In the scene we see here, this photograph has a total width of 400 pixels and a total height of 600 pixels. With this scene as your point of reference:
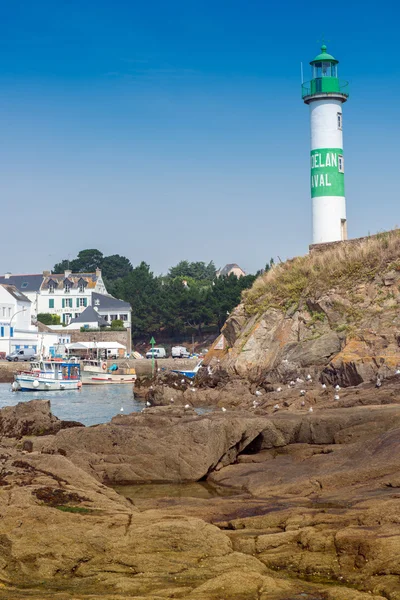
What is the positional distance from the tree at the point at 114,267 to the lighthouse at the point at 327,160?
9648cm

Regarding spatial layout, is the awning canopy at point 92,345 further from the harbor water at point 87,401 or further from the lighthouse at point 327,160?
the lighthouse at point 327,160

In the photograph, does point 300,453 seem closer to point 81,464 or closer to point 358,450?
point 358,450

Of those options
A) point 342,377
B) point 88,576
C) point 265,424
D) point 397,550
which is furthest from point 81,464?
point 342,377

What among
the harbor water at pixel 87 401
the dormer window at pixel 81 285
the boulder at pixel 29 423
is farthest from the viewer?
the dormer window at pixel 81 285

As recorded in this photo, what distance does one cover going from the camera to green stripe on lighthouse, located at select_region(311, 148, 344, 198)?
5575 centimetres

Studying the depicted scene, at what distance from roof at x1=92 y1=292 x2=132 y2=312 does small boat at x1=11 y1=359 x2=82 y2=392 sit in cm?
4488

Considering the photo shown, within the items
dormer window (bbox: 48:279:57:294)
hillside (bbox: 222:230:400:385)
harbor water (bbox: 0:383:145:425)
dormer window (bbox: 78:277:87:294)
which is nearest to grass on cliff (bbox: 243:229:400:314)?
hillside (bbox: 222:230:400:385)

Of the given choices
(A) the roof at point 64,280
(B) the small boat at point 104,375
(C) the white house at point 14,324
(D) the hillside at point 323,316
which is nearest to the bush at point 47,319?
(A) the roof at point 64,280

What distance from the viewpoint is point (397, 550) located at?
39.3 ft

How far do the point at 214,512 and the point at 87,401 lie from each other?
3551cm

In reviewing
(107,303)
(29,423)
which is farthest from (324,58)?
(107,303)

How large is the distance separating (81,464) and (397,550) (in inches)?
412

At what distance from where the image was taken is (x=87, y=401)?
165 feet

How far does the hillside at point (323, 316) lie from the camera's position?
4347cm
